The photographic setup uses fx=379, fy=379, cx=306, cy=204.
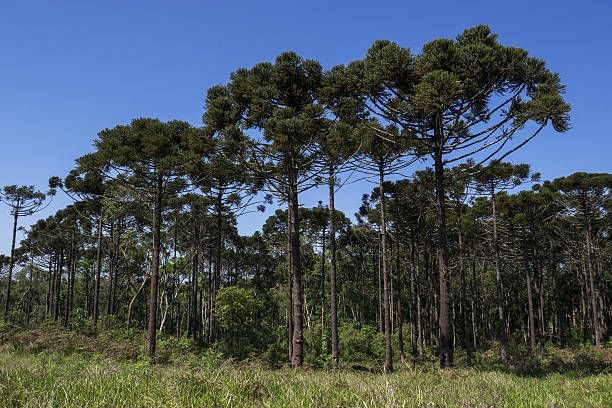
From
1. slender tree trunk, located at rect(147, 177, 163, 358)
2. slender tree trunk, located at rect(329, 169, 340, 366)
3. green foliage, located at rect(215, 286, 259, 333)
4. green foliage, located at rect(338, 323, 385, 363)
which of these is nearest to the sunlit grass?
slender tree trunk, located at rect(147, 177, 163, 358)

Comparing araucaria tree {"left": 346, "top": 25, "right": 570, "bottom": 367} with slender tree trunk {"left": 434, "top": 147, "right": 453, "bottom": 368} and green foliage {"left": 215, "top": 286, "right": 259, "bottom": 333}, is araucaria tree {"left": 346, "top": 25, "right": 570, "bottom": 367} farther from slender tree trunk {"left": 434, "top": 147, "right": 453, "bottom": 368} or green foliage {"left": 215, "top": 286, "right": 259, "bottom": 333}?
green foliage {"left": 215, "top": 286, "right": 259, "bottom": 333}

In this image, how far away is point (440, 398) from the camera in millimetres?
4113

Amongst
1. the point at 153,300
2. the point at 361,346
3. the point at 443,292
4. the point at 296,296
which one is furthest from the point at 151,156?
the point at 361,346

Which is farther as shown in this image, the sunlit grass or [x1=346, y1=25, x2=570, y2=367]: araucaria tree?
[x1=346, y1=25, x2=570, y2=367]: araucaria tree

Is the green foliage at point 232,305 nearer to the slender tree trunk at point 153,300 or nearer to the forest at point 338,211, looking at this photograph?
the forest at point 338,211

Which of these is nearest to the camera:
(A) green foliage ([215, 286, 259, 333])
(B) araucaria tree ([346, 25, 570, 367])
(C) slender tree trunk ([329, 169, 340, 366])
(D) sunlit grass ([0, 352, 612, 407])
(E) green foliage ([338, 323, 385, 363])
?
(D) sunlit grass ([0, 352, 612, 407])

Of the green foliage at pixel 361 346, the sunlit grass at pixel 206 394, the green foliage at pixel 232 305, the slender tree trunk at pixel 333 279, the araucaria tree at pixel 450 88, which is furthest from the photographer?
the green foliage at pixel 361 346

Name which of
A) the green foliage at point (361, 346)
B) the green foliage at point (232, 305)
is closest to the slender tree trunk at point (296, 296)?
the green foliage at point (232, 305)

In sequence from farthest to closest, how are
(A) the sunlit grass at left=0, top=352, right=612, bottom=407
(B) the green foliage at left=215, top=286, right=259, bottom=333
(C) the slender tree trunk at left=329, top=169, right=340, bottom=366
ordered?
(B) the green foliage at left=215, top=286, right=259, bottom=333 < (C) the slender tree trunk at left=329, top=169, right=340, bottom=366 < (A) the sunlit grass at left=0, top=352, right=612, bottom=407

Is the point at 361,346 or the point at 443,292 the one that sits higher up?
the point at 443,292

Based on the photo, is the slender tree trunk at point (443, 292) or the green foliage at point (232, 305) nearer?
the slender tree trunk at point (443, 292)

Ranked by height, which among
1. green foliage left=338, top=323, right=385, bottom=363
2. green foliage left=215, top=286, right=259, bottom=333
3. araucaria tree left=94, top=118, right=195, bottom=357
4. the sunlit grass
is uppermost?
araucaria tree left=94, top=118, right=195, bottom=357

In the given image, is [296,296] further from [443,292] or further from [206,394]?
[206,394]

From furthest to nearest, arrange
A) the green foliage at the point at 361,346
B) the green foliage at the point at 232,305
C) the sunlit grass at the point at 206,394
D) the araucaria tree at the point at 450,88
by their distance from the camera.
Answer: the green foliage at the point at 361,346 → the green foliage at the point at 232,305 → the araucaria tree at the point at 450,88 → the sunlit grass at the point at 206,394
